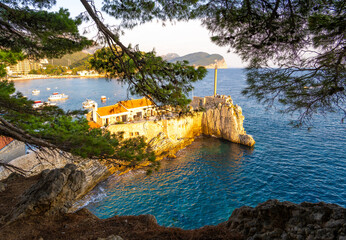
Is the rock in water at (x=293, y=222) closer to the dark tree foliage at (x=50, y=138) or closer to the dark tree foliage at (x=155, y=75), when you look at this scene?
the dark tree foliage at (x=50, y=138)

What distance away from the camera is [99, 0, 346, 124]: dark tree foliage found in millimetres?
4160

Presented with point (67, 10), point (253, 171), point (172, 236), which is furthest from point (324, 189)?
point (67, 10)

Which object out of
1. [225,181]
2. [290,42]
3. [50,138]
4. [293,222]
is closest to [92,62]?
[50,138]

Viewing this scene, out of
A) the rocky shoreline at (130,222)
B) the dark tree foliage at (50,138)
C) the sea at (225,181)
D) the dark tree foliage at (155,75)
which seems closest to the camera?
the rocky shoreline at (130,222)

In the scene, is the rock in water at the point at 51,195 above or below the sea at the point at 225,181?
above

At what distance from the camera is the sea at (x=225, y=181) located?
1414 cm

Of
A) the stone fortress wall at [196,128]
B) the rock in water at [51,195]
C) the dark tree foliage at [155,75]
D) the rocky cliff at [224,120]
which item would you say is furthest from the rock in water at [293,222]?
the rocky cliff at [224,120]

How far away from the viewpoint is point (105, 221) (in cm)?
723

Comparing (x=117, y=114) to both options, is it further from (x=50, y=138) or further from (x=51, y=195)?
(x=50, y=138)

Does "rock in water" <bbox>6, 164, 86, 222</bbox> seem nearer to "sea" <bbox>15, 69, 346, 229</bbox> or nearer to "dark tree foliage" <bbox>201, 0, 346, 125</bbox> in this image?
"sea" <bbox>15, 69, 346, 229</bbox>

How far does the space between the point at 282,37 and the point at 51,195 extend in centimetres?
889

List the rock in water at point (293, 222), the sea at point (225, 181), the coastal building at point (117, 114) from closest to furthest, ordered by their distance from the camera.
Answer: the rock in water at point (293, 222) → the sea at point (225, 181) → the coastal building at point (117, 114)

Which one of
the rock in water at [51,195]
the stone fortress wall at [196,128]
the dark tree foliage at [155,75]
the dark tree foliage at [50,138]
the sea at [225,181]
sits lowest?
the sea at [225,181]

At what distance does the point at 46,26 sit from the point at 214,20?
4.42m
